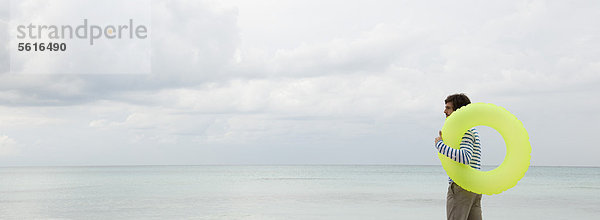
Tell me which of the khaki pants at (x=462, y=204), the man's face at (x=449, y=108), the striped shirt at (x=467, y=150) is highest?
the man's face at (x=449, y=108)

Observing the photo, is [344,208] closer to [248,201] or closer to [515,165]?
[248,201]

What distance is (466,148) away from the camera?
3.50m

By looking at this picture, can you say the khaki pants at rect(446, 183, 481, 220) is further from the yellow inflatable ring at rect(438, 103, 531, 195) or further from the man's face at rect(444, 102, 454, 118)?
the man's face at rect(444, 102, 454, 118)

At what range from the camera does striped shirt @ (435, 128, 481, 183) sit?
346 cm

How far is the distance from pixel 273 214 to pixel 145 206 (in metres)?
3.40

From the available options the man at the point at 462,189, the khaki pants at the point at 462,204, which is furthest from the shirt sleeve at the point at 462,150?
the khaki pants at the point at 462,204

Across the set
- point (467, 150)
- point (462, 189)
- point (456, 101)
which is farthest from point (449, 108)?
point (462, 189)

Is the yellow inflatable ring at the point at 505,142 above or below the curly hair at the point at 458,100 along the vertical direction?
below

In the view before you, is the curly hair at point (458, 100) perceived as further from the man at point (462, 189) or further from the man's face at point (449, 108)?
the man at point (462, 189)

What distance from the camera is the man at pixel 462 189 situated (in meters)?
3.47

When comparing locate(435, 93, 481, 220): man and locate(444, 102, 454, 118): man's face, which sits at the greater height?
locate(444, 102, 454, 118): man's face

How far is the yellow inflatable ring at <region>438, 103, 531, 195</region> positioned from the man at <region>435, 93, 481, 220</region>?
5cm

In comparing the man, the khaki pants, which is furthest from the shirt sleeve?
the khaki pants

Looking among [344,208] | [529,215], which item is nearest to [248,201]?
[344,208]
